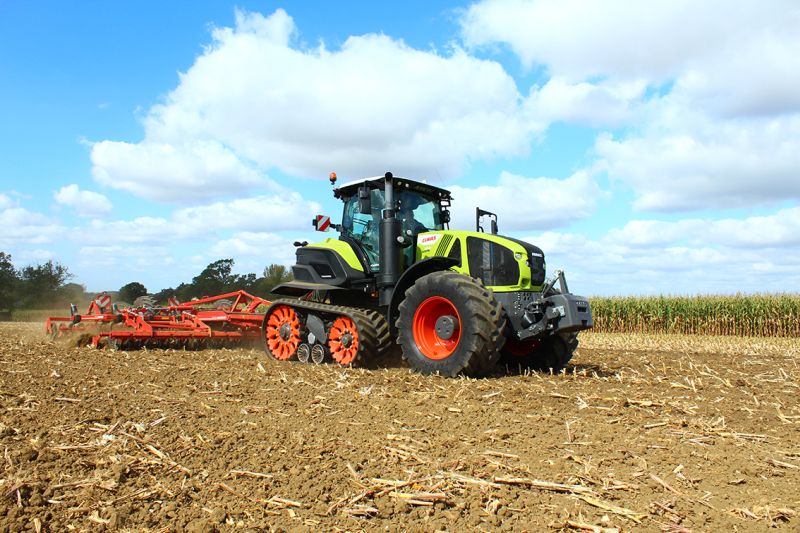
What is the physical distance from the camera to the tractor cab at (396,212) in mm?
9062


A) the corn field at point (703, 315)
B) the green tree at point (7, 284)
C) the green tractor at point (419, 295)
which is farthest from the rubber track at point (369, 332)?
the green tree at point (7, 284)

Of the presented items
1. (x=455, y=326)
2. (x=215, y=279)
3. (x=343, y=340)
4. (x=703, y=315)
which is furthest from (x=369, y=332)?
(x=703, y=315)

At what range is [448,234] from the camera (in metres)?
8.59

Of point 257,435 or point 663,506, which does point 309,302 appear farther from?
point 663,506

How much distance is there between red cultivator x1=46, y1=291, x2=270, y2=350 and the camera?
10.7 m

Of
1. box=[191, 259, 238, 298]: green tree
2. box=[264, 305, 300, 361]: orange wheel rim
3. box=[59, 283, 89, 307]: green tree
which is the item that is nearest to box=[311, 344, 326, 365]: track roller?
box=[264, 305, 300, 361]: orange wheel rim

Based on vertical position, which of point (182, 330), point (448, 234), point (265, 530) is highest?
point (448, 234)

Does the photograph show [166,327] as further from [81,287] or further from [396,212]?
[81,287]

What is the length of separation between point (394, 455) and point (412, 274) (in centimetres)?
439

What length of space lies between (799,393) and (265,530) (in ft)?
21.8

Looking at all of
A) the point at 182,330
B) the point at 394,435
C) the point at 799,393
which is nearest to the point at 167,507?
the point at 394,435

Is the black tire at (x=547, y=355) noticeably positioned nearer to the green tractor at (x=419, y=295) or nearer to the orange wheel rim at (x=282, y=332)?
the green tractor at (x=419, y=295)

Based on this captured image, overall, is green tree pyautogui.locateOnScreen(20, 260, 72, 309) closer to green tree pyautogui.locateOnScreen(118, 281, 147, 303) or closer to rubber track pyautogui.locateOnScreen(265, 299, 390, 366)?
green tree pyautogui.locateOnScreen(118, 281, 147, 303)

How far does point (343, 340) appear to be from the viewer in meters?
8.89
